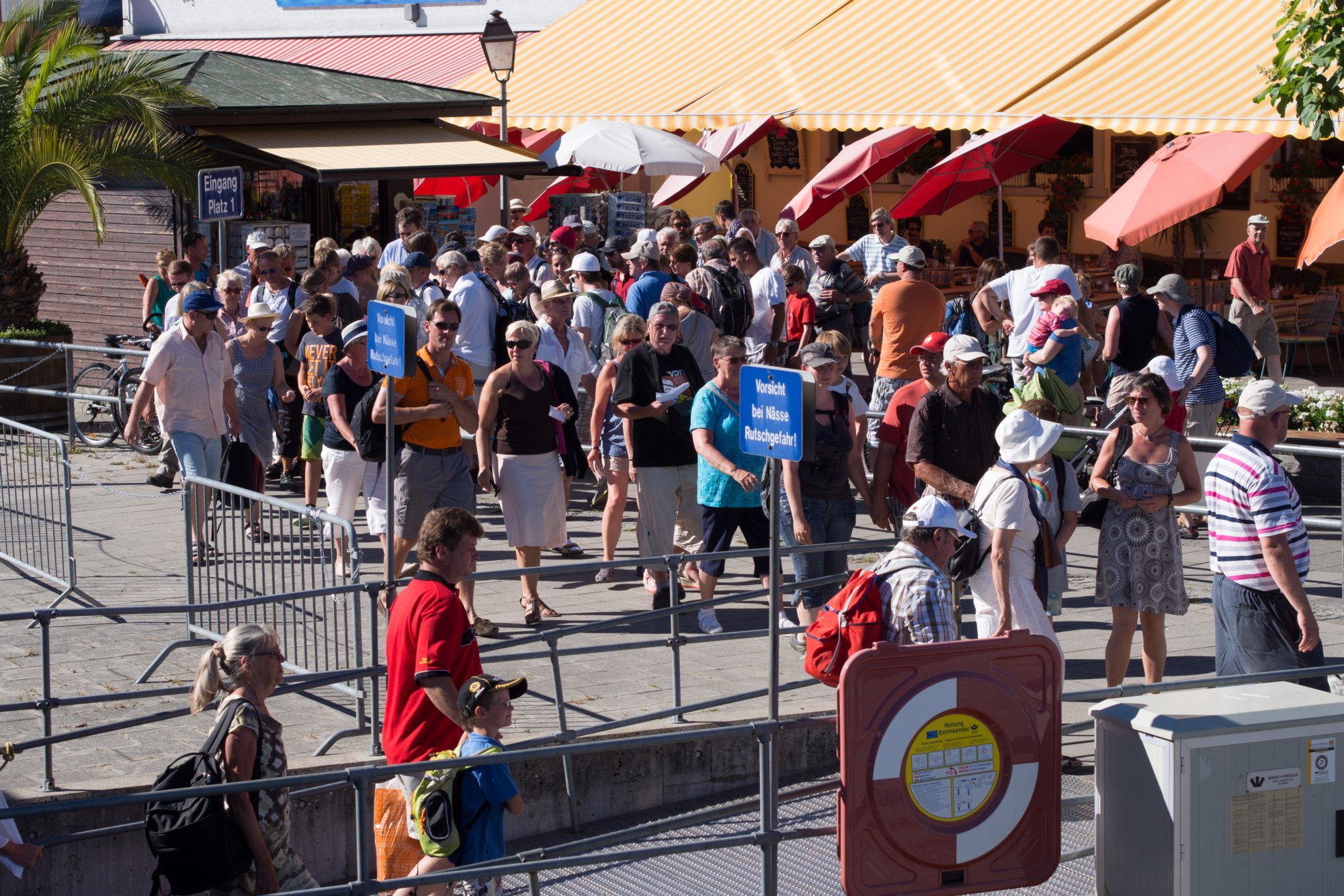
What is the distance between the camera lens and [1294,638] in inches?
281

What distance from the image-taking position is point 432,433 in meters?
9.31

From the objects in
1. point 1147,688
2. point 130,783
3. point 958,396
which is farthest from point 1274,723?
point 130,783

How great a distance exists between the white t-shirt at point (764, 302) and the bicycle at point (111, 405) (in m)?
4.98

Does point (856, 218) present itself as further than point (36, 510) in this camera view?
Yes

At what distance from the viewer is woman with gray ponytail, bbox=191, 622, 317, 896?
5.17m

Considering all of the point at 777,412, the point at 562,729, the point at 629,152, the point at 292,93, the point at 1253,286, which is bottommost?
the point at 562,729

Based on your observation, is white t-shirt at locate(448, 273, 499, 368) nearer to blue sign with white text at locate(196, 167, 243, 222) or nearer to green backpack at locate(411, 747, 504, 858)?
blue sign with white text at locate(196, 167, 243, 222)

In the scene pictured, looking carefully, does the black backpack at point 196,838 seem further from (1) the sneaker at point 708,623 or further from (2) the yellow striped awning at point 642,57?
(2) the yellow striped awning at point 642,57

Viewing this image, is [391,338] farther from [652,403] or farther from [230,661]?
[230,661]

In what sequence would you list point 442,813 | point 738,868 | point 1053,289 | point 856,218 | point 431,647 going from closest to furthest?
point 442,813 → point 431,647 → point 738,868 → point 1053,289 → point 856,218

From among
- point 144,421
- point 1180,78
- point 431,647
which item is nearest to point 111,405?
point 144,421

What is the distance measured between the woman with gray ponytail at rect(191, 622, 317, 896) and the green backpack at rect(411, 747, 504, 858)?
1.32 feet

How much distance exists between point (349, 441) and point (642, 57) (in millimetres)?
15866

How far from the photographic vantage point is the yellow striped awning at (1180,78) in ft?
55.1
